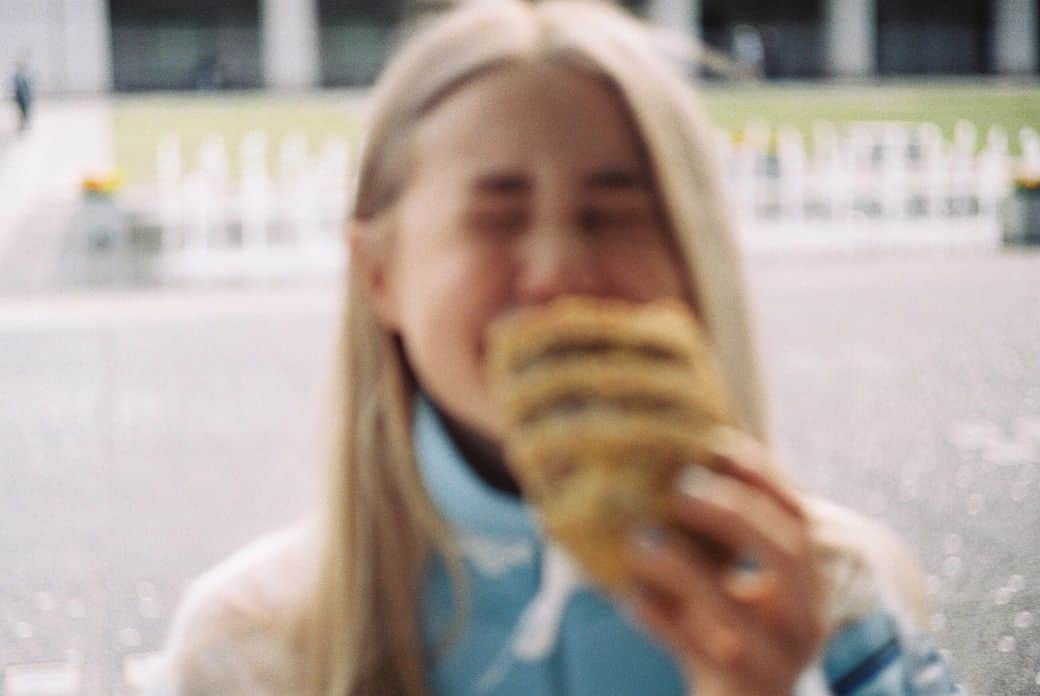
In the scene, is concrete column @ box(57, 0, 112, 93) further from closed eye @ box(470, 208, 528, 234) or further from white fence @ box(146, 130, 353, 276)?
Answer: closed eye @ box(470, 208, 528, 234)

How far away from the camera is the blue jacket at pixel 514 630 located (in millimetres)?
992

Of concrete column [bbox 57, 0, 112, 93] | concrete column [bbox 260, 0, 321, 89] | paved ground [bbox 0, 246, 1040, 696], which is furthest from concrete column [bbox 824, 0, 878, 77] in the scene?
paved ground [bbox 0, 246, 1040, 696]

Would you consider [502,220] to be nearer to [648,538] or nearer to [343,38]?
Result: [648,538]

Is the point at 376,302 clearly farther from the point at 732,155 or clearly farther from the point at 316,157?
the point at 316,157

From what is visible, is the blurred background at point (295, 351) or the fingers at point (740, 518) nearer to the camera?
the fingers at point (740, 518)

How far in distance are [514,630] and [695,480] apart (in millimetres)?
291

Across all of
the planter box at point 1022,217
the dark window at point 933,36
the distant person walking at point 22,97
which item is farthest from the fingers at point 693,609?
the dark window at point 933,36

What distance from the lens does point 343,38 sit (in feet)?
119

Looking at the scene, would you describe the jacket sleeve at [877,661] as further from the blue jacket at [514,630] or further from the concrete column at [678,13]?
the concrete column at [678,13]

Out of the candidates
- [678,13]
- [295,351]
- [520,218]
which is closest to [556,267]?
[520,218]

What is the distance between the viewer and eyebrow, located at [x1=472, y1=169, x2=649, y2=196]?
896 mm

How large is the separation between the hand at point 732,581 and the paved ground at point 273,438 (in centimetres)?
161

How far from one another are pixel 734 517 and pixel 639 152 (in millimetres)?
286

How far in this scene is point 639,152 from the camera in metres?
0.93
